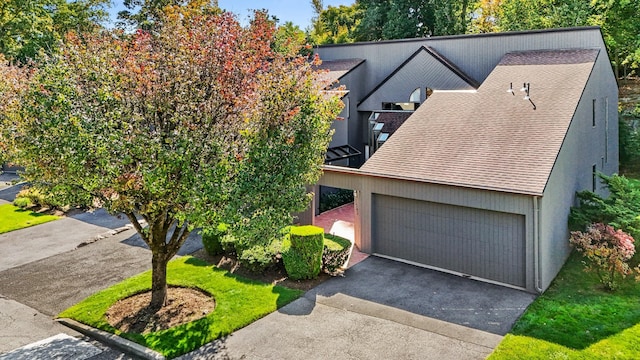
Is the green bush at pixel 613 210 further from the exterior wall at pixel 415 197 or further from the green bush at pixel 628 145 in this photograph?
the green bush at pixel 628 145

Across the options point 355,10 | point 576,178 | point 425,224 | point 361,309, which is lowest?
point 361,309

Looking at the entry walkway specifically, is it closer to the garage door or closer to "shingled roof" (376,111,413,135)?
the garage door

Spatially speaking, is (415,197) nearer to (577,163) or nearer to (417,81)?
(577,163)

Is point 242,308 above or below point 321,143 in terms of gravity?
below

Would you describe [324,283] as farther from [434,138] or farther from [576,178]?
[576,178]

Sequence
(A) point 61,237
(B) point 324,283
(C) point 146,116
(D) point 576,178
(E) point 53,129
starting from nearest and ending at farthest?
(E) point 53,129
(C) point 146,116
(B) point 324,283
(D) point 576,178
(A) point 61,237

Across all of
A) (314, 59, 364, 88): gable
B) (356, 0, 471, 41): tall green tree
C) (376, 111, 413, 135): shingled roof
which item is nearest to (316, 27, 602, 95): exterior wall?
(314, 59, 364, 88): gable

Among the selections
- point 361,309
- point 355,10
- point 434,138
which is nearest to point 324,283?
point 361,309
